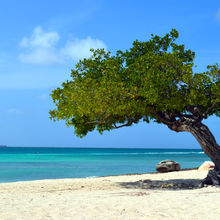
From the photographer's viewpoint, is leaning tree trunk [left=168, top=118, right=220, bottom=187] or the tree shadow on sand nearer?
leaning tree trunk [left=168, top=118, right=220, bottom=187]

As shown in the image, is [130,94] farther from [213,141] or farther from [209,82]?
[213,141]

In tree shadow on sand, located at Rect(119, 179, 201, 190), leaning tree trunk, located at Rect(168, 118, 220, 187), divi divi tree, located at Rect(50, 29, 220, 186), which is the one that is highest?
divi divi tree, located at Rect(50, 29, 220, 186)

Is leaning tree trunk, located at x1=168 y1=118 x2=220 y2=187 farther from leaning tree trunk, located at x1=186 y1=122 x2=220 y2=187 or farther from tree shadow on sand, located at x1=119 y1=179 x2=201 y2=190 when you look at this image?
tree shadow on sand, located at x1=119 y1=179 x2=201 y2=190

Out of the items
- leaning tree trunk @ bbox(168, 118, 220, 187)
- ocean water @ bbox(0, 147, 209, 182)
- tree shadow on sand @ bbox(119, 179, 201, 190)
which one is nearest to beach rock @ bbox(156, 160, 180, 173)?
tree shadow on sand @ bbox(119, 179, 201, 190)

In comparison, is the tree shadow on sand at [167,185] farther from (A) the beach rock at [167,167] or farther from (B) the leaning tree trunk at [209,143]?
(A) the beach rock at [167,167]

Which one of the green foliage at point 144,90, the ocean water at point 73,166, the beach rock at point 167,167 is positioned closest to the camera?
the green foliage at point 144,90

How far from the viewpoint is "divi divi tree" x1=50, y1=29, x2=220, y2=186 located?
17125 mm

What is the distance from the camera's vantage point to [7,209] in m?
11.9

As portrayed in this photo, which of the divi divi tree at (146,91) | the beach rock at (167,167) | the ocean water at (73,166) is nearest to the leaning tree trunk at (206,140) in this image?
the divi divi tree at (146,91)

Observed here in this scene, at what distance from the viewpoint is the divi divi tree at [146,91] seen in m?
17.1

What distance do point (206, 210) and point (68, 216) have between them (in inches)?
185

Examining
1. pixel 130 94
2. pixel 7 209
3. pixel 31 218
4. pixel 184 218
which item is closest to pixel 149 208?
pixel 184 218

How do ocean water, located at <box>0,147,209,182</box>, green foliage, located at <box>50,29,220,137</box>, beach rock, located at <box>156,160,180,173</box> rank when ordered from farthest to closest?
ocean water, located at <box>0,147,209,182</box> → beach rock, located at <box>156,160,180,173</box> → green foliage, located at <box>50,29,220,137</box>

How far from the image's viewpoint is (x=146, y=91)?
16828mm
